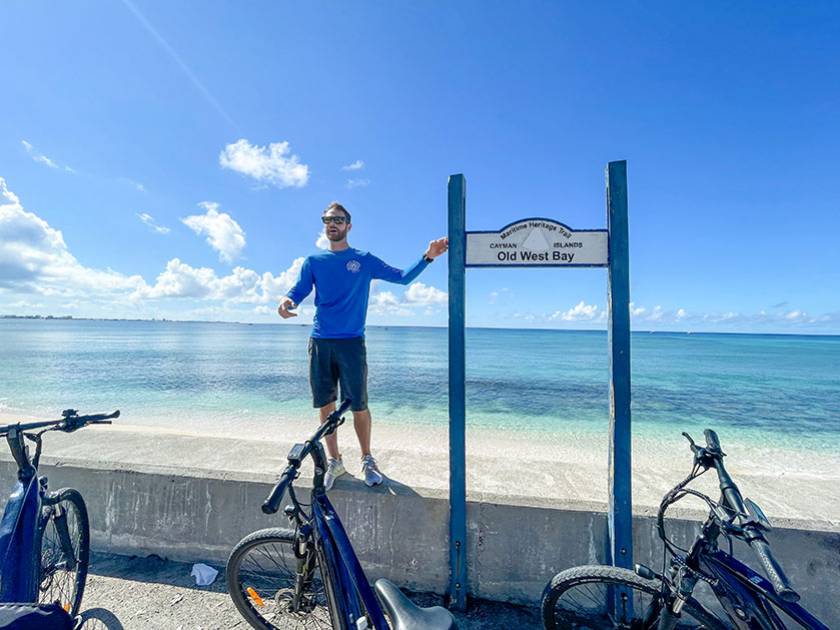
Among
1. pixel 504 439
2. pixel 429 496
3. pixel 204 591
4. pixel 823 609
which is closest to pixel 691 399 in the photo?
pixel 504 439

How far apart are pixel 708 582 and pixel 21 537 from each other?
3349 millimetres

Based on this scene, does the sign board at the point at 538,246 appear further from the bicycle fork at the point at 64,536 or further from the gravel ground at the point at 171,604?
the bicycle fork at the point at 64,536

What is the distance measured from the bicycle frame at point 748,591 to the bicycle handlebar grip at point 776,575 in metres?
0.20

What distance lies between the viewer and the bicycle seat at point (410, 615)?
4.28ft

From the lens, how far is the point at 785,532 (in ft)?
7.51

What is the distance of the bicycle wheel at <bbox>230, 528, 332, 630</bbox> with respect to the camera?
2172 mm

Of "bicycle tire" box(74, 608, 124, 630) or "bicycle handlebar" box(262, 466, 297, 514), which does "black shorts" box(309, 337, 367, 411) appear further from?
"bicycle tire" box(74, 608, 124, 630)

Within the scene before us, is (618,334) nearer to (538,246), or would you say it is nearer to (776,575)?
(538,246)

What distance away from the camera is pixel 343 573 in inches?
73.0

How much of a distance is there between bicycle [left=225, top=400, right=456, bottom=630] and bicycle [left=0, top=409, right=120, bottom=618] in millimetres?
958

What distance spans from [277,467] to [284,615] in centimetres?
130

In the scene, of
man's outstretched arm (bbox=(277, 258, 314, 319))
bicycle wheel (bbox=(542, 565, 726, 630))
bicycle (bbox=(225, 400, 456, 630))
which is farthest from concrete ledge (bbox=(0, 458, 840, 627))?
man's outstretched arm (bbox=(277, 258, 314, 319))

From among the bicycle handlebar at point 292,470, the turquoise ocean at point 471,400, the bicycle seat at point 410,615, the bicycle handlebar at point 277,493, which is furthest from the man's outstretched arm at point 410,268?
the turquoise ocean at point 471,400

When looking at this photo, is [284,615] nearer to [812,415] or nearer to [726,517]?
[726,517]
